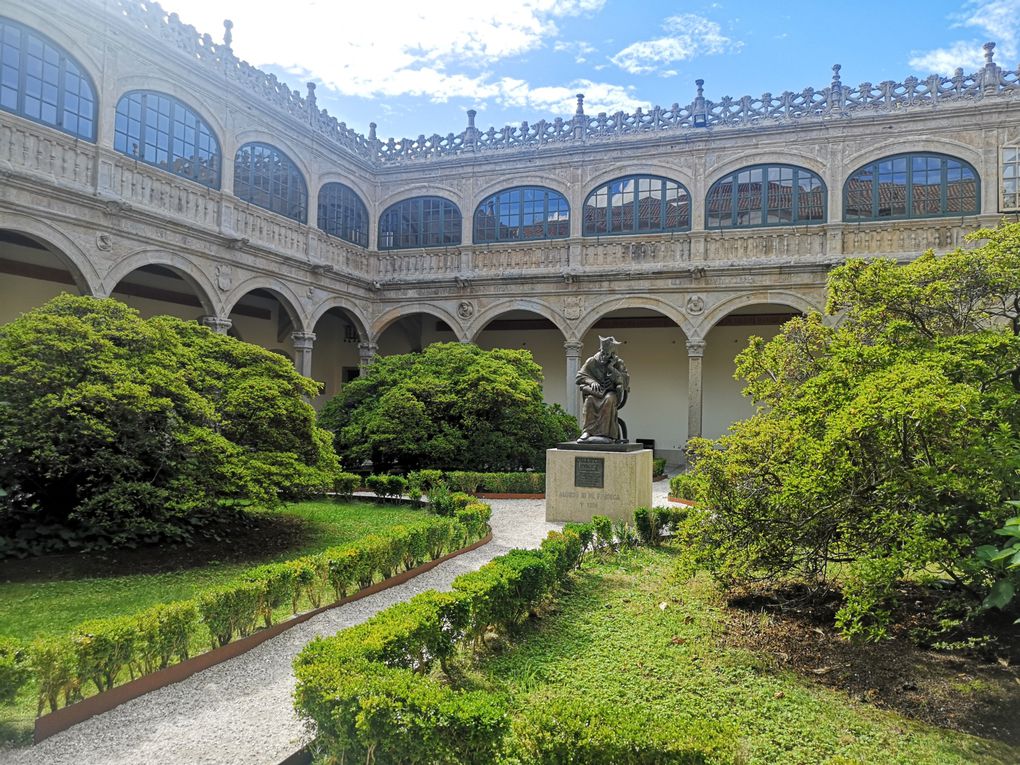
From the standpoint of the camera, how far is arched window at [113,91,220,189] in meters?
13.2

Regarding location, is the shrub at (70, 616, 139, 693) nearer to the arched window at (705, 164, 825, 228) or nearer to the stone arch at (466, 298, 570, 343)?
the stone arch at (466, 298, 570, 343)

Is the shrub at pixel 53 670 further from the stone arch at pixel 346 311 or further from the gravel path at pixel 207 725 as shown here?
the stone arch at pixel 346 311

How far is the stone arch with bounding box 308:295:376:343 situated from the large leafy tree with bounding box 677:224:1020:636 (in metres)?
14.2

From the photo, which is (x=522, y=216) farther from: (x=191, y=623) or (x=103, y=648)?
(x=103, y=648)

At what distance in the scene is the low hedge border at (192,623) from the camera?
3.83 m

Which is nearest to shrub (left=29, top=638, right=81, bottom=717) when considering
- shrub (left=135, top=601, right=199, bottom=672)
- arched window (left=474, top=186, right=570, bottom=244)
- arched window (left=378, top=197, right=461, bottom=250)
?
shrub (left=135, top=601, right=199, bottom=672)

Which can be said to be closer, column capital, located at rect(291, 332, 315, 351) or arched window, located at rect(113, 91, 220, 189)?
arched window, located at rect(113, 91, 220, 189)

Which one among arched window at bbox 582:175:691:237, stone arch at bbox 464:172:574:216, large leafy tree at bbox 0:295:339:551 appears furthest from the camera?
stone arch at bbox 464:172:574:216

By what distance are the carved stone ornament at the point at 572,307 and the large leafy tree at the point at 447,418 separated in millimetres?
4683

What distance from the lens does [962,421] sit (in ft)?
13.0

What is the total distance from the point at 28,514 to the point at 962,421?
8.90 m

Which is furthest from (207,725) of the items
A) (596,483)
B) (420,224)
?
(420,224)

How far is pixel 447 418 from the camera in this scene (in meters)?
13.9

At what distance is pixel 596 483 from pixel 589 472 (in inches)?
7.7
